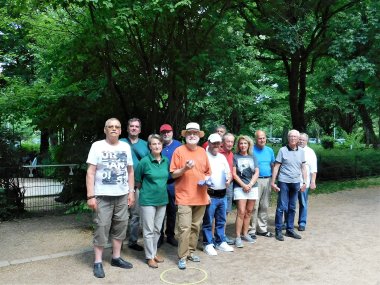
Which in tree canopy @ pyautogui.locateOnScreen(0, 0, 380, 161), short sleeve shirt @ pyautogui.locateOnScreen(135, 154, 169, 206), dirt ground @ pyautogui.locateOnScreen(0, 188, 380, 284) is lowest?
dirt ground @ pyautogui.locateOnScreen(0, 188, 380, 284)

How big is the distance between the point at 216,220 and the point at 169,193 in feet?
2.70

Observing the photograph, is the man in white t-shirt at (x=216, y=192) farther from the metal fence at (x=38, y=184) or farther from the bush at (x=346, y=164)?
the bush at (x=346, y=164)

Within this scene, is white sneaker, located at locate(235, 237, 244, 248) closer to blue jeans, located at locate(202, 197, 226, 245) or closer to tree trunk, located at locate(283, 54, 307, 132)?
blue jeans, located at locate(202, 197, 226, 245)

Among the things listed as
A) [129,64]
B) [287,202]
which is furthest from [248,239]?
[129,64]

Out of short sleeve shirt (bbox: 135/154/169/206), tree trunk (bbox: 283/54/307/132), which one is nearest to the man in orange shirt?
short sleeve shirt (bbox: 135/154/169/206)

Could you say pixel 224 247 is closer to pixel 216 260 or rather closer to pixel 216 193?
pixel 216 260

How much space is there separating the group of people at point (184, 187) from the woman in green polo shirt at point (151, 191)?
13mm

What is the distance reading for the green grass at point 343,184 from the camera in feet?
41.8

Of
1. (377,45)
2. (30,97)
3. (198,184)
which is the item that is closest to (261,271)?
(198,184)

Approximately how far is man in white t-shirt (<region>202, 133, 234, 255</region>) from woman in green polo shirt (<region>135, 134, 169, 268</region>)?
787 mm

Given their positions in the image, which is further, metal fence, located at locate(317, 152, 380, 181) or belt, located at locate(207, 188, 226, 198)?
metal fence, located at locate(317, 152, 380, 181)

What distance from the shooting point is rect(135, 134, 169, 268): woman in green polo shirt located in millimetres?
5238

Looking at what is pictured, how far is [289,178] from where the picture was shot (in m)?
6.69

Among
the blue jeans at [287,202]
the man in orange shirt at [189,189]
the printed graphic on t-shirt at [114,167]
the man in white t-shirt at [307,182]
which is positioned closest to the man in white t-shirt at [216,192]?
the man in orange shirt at [189,189]
